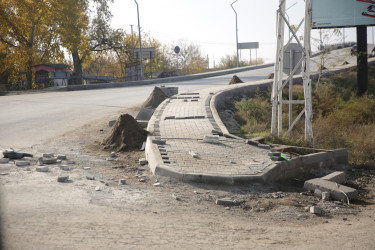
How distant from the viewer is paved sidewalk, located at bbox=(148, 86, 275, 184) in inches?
221

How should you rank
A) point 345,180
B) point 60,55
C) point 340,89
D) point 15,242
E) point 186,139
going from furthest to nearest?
point 60,55, point 340,89, point 186,139, point 345,180, point 15,242

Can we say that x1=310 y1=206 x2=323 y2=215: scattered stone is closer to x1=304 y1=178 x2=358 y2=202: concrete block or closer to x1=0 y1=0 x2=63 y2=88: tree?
x1=304 y1=178 x2=358 y2=202: concrete block

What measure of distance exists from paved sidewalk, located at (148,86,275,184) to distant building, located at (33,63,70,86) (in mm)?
22040

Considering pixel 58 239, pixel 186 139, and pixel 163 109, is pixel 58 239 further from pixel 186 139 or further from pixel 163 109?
pixel 163 109

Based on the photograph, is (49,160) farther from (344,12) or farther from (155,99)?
(344,12)

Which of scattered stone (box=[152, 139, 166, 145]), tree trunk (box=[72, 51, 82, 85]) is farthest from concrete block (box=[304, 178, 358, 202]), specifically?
tree trunk (box=[72, 51, 82, 85])

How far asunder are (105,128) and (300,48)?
16.6ft

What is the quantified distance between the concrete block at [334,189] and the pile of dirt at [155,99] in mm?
7888

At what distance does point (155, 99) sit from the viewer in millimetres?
13289

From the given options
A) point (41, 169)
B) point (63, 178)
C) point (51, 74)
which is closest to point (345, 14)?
point (41, 169)

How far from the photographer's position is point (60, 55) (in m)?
32.7

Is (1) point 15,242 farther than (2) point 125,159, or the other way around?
(2) point 125,159

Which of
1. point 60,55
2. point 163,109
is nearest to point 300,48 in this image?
point 163,109

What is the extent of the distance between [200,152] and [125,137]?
1934 mm
